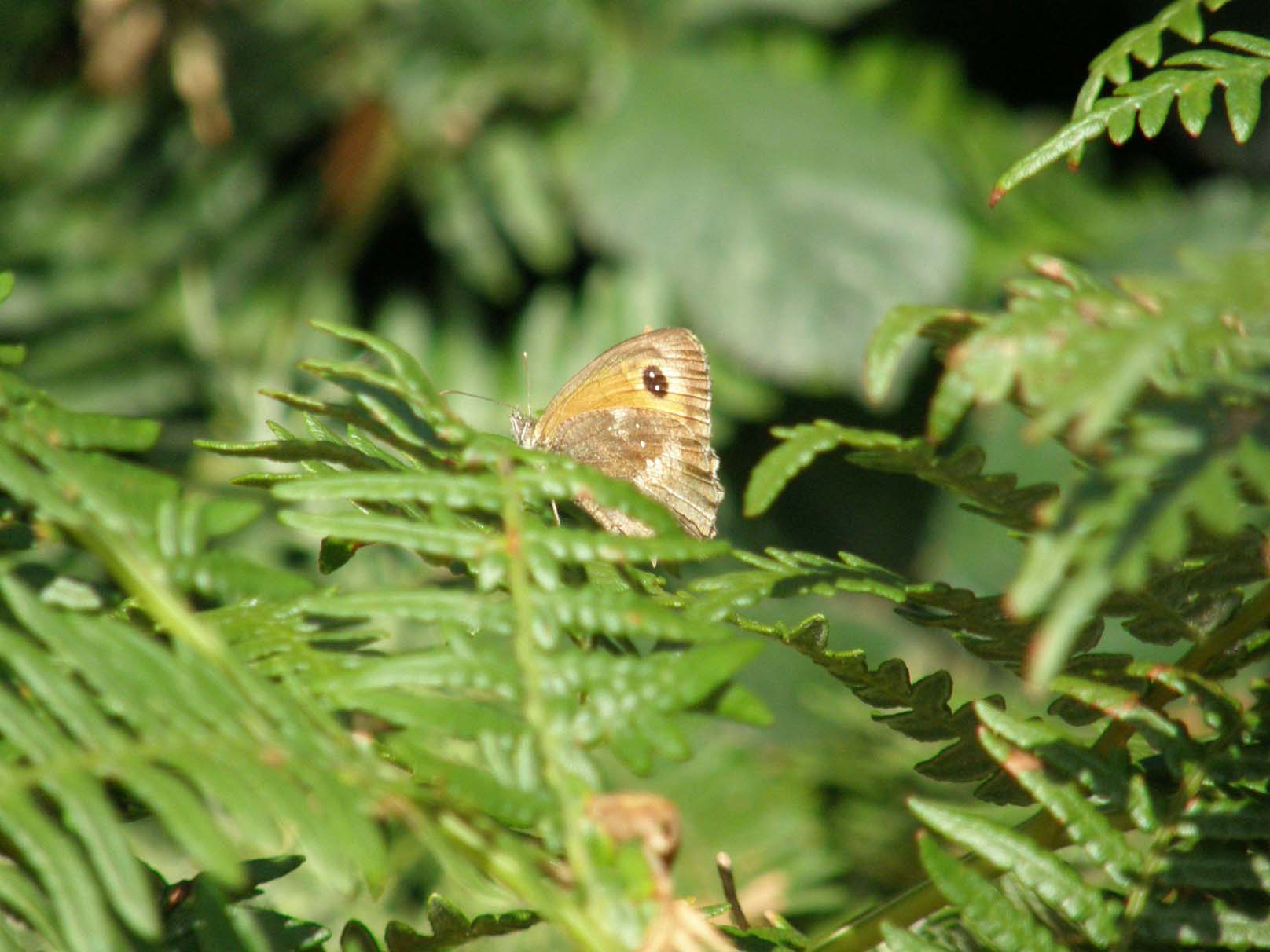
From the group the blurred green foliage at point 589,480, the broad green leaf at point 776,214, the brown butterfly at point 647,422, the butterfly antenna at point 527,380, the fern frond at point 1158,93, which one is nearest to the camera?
the blurred green foliage at point 589,480

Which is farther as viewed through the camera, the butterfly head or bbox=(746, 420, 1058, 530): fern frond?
the butterfly head

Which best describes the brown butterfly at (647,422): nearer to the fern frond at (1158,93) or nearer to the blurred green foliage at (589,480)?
the blurred green foliage at (589,480)

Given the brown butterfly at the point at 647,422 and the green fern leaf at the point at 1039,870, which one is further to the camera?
the brown butterfly at the point at 647,422

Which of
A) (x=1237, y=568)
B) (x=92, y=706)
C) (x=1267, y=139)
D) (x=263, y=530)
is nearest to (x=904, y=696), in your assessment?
(x=1237, y=568)

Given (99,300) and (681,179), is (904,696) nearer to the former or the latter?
(99,300)

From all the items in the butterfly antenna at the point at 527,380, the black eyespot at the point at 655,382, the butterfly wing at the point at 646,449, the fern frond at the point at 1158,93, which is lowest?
the butterfly antenna at the point at 527,380

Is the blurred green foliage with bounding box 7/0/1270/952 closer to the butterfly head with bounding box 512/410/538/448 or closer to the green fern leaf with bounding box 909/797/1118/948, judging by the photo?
the green fern leaf with bounding box 909/797/1118/948

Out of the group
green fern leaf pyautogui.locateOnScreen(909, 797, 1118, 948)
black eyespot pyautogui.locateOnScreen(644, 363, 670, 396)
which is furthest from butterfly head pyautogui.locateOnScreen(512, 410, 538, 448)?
green fern leaf pyautogui.locateOnScreen(909, 797, 1118, 948)

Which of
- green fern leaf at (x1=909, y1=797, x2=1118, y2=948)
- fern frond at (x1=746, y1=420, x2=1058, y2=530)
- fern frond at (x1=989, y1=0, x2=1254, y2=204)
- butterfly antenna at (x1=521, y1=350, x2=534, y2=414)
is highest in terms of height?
fern frond at (x1=989, y1=0, x2=1254, y2=204)

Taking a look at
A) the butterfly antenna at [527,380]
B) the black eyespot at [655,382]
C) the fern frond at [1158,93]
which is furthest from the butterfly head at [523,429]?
the fern frond at [1158,93]
